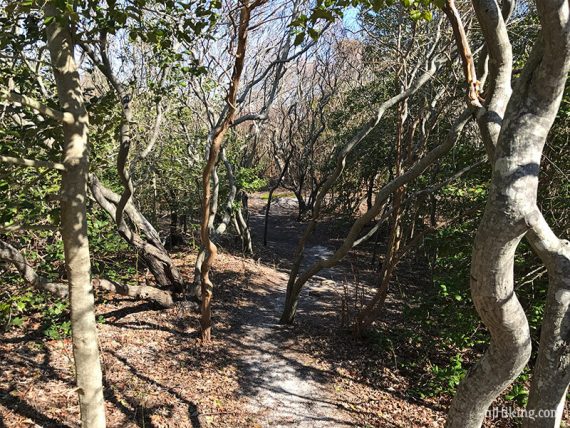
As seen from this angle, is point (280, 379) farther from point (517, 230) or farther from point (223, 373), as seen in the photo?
point (517, 230)

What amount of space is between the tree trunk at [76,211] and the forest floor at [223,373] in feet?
0.98

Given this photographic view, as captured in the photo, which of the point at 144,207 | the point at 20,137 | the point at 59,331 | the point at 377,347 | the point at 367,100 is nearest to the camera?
the point at 20,137

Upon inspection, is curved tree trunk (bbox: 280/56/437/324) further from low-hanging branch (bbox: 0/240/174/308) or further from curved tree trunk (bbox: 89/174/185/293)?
low-hanging branch (bbox: 0/240/174/308)

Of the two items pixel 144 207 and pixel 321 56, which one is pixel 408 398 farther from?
pixel 321 56

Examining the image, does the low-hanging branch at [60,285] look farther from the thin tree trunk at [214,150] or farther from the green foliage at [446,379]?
the green foliage at [446,379]

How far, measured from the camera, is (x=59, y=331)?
5793 millimetres

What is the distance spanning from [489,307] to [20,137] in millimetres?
4071

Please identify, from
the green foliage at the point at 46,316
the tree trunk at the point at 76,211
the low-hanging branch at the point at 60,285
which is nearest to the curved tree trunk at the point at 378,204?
the low-hanging branch at the point at 60,285

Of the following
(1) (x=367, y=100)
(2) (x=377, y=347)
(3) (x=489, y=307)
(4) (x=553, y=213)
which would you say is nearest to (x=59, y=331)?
(2) (x=377, y=347)

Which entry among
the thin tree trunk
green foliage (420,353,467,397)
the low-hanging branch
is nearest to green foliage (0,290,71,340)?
the low-hanging branch

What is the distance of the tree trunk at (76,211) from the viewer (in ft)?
8.71

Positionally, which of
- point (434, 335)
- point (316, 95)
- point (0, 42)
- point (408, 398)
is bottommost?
point (408, 398)

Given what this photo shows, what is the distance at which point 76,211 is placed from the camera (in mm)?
2793

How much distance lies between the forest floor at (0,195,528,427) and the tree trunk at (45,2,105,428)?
298 mm
